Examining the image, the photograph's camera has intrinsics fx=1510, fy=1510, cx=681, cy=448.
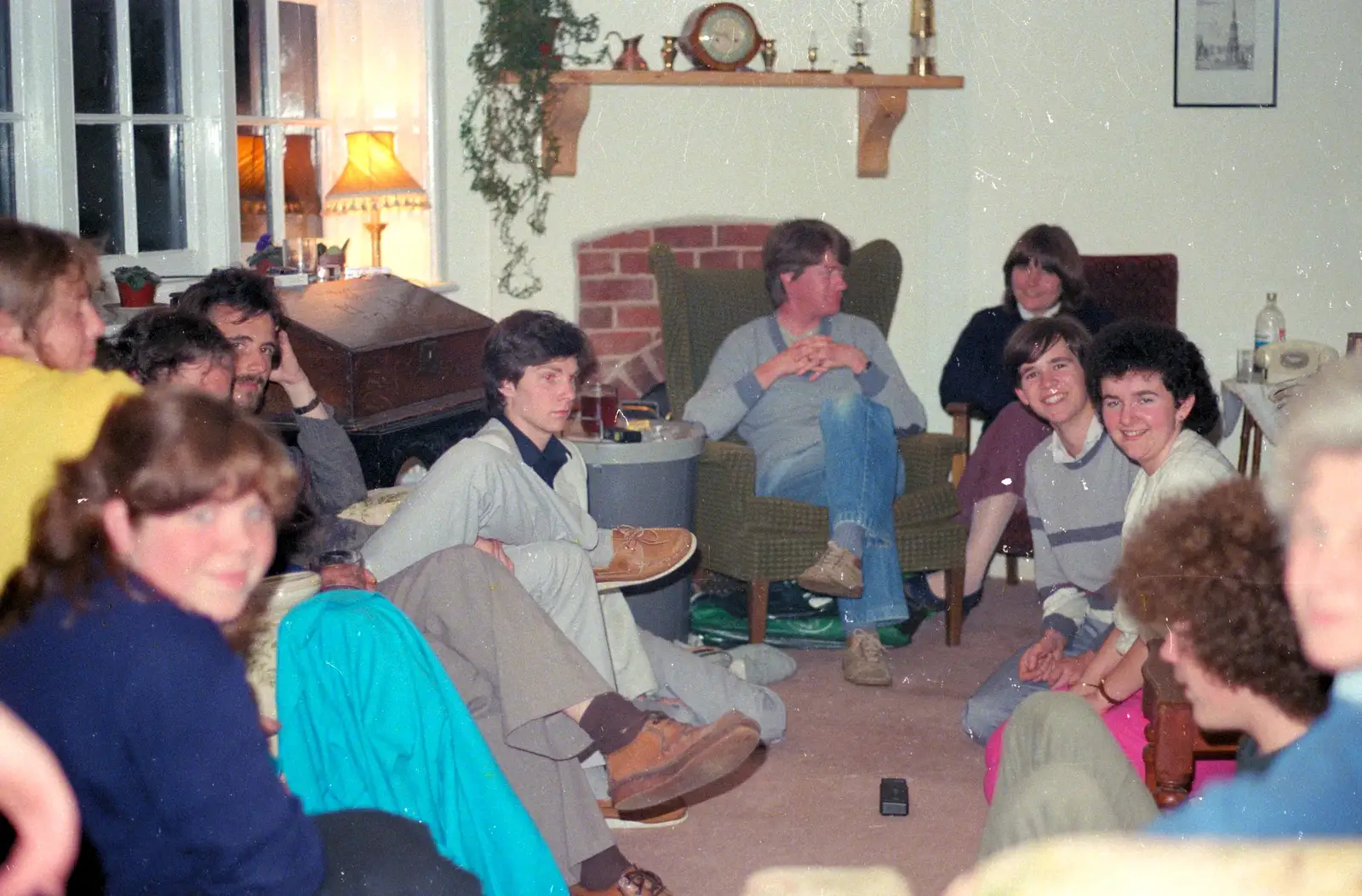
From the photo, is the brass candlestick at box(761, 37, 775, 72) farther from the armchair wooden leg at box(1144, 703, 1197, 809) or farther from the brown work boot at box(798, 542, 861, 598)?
the armchair wooden leg at box(1144, 703, 1197, 809)

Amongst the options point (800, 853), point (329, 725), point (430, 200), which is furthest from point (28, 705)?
point (430, 200)

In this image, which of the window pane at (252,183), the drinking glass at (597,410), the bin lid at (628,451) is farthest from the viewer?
the window pane at (252,183)

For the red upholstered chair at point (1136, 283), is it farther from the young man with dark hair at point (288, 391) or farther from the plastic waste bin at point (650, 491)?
the young man with dark hair at point (288, 391)

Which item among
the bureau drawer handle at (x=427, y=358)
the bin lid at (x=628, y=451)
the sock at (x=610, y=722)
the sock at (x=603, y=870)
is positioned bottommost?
the sock at (x=603, y=870)

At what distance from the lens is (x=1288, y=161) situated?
486 centimetres

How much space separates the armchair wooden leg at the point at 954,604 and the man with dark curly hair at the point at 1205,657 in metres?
2.32

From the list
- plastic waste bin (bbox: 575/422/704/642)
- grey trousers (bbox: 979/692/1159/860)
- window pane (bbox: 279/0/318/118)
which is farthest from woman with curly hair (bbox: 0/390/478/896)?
window pane (bbox: 279/0/318/118)

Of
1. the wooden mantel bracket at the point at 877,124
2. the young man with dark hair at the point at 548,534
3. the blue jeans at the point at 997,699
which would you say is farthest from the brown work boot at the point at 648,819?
the wooden mantel bracket at the point at 877,124

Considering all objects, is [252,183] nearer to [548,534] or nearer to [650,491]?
[650,491]

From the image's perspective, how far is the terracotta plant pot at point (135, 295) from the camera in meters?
3.44

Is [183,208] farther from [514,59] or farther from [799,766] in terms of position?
[799,766]

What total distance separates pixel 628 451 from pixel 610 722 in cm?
131

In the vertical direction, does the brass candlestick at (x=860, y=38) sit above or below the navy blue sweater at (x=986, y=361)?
above

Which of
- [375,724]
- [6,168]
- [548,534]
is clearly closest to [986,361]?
[548,534]
